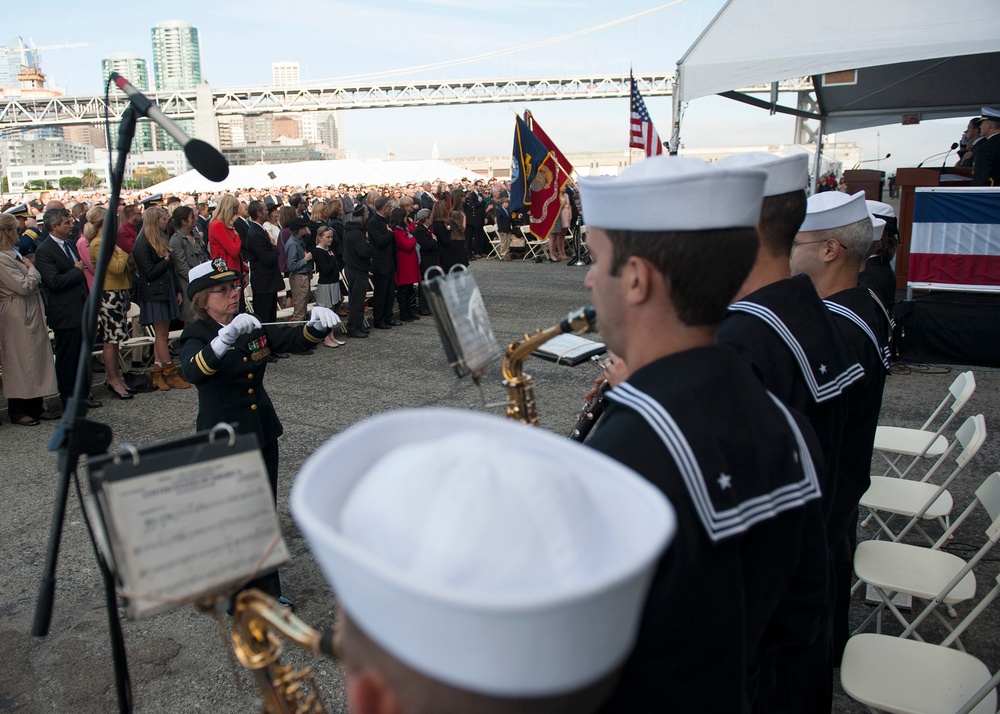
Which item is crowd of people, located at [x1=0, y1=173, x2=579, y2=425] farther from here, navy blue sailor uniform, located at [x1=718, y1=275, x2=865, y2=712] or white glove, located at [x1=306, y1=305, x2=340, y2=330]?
navy blue sailor uniform, located at [x1=718, y1=275, x2=865, y2=712]

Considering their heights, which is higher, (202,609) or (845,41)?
(845,41)

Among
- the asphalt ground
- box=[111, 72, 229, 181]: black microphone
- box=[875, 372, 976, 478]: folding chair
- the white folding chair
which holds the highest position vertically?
box=[111, 72, 229, 181]: black microphone

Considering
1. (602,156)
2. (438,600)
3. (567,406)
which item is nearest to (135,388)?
(567,406)

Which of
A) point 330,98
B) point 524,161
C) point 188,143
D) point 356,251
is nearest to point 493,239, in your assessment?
point 356,251

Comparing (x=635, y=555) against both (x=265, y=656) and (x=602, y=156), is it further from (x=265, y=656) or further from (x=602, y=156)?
(x=602, y=156)

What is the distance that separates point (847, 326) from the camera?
2910 millimetres

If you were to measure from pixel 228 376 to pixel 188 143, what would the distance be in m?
2.07

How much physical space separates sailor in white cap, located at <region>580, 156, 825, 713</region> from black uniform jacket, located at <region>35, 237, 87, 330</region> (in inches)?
264

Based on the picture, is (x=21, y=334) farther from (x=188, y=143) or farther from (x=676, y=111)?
(x=676, y=111)

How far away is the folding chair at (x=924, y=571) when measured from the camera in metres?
3.00

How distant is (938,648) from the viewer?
2.72m

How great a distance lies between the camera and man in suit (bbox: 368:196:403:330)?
10594mm

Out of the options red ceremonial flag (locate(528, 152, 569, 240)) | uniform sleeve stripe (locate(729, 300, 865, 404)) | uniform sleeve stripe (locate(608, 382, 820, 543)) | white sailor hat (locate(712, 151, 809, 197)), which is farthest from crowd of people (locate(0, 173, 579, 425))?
uniform sleeve stripe (locate(608, 382, 820, 543))

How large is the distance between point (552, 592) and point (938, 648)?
267cm
